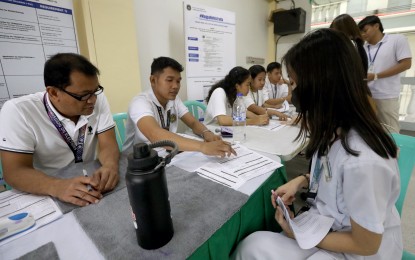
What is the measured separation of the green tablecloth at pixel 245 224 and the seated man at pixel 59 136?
0.43m

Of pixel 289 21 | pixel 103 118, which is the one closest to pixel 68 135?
pixel 103 118

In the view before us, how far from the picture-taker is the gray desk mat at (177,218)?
52 centimetres

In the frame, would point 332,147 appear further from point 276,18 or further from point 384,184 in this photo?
point 276,18

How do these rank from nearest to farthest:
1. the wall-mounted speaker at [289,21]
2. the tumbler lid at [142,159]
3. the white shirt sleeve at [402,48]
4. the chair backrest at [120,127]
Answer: the tumbler lid at [142,159] < the chair backrest at [120,127] < the white shirt sleeve at [402,48] < the wall-mounted speaker at [289,21]

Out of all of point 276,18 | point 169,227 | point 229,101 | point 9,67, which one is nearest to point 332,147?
point 169,227

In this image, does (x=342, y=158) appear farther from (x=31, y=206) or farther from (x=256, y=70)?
(x=256, y=70)

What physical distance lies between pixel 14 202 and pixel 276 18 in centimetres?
471

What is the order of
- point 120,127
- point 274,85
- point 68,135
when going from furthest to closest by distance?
point 274,85 → point 120,127 → point 68,135

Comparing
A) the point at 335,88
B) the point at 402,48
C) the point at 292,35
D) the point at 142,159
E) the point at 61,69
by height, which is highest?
the point at 292,35

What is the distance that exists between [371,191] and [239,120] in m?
1.38

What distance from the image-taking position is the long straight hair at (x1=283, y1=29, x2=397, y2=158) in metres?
0.62

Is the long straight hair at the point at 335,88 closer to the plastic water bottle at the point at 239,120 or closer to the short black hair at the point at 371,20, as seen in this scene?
the plastic water bottle at the point at 239,120

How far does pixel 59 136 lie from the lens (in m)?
1.11

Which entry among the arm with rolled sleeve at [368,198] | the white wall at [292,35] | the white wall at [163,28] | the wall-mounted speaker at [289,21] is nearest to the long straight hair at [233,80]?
the white wall at [163,28]
